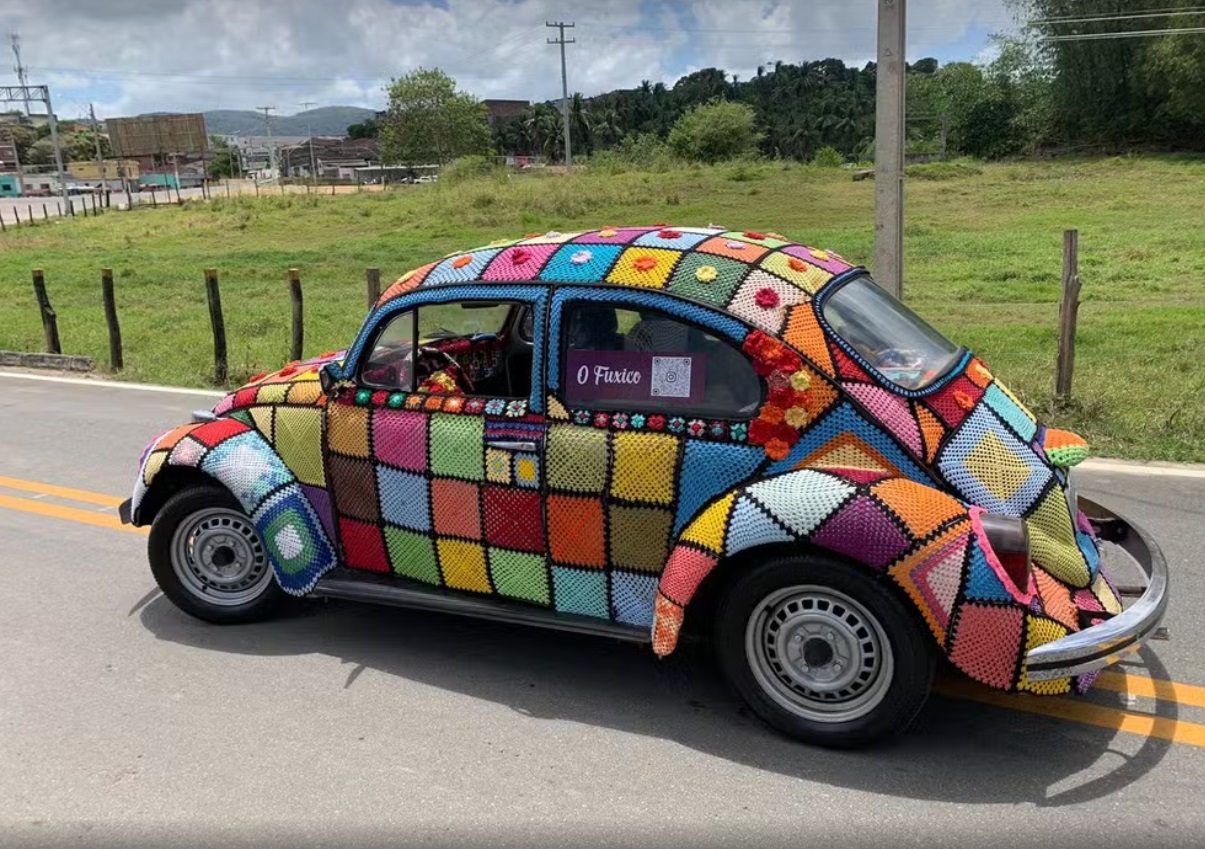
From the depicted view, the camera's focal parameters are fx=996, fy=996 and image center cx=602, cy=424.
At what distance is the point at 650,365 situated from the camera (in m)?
3.75

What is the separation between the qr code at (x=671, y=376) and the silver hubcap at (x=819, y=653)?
820 millimetres

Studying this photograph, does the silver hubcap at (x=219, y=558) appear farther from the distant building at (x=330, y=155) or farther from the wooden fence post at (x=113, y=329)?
the distant building at (x=330, y=155)

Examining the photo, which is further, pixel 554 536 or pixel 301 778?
pixel 554 536

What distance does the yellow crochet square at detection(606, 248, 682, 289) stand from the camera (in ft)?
12.4

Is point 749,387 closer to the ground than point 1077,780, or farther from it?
farther from it

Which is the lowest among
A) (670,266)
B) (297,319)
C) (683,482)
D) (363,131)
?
(297,319)

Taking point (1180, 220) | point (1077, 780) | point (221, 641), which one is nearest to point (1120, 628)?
point (1077, 780)

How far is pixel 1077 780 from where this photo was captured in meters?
3.26

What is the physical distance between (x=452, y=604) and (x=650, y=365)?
130cm

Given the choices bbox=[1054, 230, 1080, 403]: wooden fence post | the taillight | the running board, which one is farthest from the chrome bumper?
bbox=[1054, 230, 1080, 403]: wooden fence post

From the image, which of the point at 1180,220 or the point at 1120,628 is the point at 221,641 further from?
the point at 1180,220

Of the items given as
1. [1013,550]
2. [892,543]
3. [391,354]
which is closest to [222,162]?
[391,354]

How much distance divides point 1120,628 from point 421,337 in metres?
2.87

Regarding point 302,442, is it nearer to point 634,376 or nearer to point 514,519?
point 514,519
